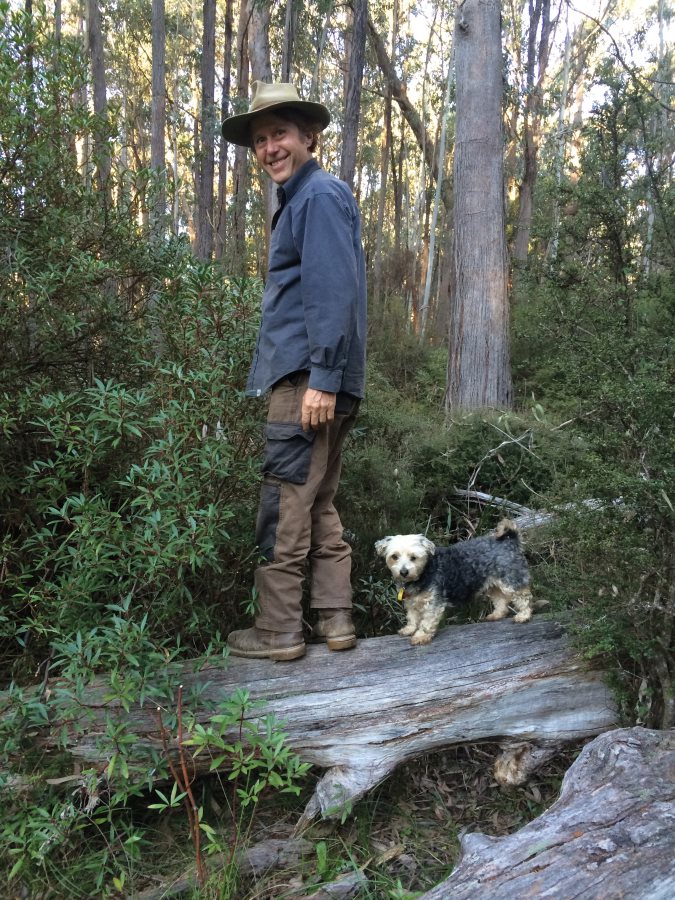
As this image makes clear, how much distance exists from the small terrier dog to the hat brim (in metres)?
2.29

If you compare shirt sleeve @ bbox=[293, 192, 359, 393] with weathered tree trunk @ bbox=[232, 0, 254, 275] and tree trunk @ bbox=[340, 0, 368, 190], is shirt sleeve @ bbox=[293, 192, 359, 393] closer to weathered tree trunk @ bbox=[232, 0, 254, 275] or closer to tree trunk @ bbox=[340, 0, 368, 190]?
tree trunk @ bbox=[340, 0, 368, 190]

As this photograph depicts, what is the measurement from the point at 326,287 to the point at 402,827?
8.61 feet

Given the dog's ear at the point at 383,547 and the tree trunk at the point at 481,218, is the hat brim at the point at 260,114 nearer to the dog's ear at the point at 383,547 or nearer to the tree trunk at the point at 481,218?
the dog's ear at the point at 383,547

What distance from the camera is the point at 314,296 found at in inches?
121

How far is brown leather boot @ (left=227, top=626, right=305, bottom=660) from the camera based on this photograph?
336 centimetres

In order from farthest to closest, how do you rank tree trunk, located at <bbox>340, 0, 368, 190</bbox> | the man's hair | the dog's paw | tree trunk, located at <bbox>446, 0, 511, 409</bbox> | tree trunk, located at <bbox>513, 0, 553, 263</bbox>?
tree trunk, located at <bbox>513, 0, 553, 263</bbox>, tree trunk, located at <bbox>340, 0, 368, 190</bbox>, tree trunk, located at <bbox>446, 0, 511, 409</bbox>, the dog's paw, the man's hair

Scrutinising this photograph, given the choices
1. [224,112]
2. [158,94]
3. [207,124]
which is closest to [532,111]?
[224,112]

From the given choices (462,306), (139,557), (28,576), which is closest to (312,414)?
(139,557)

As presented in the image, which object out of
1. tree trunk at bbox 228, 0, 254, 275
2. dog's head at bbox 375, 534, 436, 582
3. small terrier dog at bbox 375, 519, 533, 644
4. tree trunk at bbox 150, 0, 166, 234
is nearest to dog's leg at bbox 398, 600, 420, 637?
small terrier dog at bbox 375, 519, 533, 644

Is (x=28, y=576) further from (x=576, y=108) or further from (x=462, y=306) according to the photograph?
(x=576, y=108)

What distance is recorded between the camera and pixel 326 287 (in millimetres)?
3062

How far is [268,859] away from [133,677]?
1047 mm

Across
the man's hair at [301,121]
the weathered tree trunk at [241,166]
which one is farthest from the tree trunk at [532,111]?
the man's hair at [301,121]

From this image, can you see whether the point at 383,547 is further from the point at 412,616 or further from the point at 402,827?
the point at 402,827
